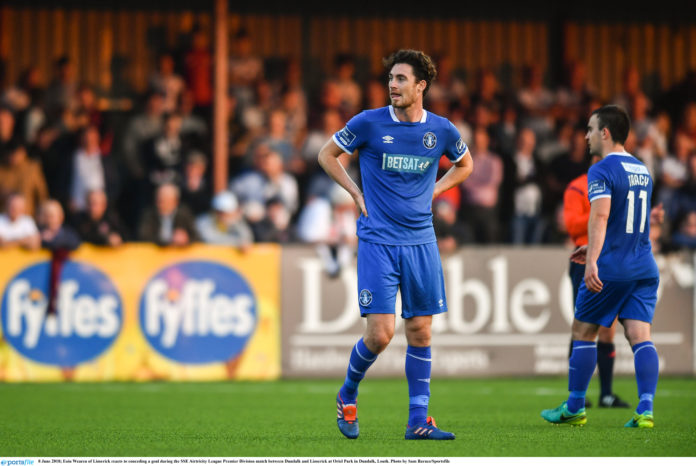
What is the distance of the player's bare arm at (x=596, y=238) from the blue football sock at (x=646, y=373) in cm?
56

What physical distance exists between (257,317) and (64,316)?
6.95 ft

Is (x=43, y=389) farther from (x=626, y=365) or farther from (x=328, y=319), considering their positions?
(x=626, y=365)

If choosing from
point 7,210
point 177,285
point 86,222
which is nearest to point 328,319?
point 177,285

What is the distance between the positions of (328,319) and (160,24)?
876 centimetres

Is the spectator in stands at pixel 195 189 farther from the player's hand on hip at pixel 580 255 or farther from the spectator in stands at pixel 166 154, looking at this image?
the player's hand on hip at pixel 580 255

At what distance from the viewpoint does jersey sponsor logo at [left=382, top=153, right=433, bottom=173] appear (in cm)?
727

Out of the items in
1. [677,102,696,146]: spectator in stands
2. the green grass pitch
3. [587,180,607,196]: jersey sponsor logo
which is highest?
[677,102,696,146]: spectator in stands

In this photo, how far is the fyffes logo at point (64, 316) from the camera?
13062mm

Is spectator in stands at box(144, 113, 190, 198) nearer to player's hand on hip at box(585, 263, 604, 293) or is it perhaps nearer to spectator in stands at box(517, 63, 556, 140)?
spectator in stands at box(517, 63, 556, 140)

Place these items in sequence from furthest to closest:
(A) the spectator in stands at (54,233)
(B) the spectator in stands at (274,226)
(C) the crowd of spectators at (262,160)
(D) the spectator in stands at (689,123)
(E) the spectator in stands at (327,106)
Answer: (D) the spectator in stands at (689,123) → (E) the spectator in stands at (327,106) → (B) the spectator in stands at (274,226) → (C) the crowd of spectators at (262,160) → (A) the spectator in stands at (54,233)

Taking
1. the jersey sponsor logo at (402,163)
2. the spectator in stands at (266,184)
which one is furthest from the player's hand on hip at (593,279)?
the spectator in stands at (266,184)

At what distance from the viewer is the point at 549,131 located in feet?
57.9

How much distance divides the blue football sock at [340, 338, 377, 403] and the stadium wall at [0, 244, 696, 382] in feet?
19.6

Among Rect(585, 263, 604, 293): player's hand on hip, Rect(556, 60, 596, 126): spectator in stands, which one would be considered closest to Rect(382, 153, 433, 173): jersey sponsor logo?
Rect(585, 263, 604, 293): player's hand on hip
